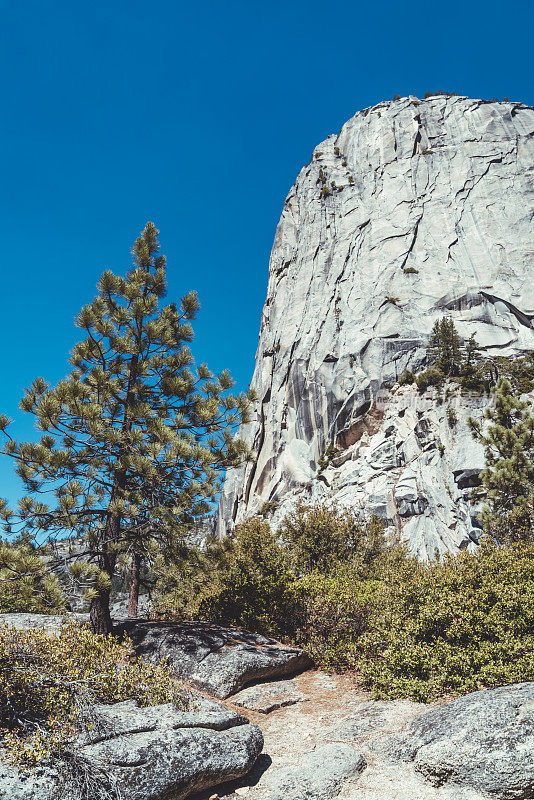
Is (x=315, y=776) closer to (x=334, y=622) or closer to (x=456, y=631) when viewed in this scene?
(x=456, y=631)

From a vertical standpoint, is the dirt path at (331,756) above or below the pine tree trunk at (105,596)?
below

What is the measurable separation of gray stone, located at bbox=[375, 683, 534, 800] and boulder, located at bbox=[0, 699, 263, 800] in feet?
5.60

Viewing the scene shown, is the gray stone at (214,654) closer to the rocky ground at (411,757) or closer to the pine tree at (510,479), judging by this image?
the rocky ground at (411,757)

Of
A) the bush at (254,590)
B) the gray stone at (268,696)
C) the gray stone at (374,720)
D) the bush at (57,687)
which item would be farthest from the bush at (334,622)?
the bush at (57,687)

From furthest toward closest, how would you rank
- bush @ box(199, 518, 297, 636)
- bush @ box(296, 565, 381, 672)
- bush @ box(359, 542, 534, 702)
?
bush @ box(199, 518, 297, 636), bush @ box(296, 565, 381, 672), bush @ box(359, 542, 534, 702)

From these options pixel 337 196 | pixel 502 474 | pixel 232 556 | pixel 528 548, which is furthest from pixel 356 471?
pixel 337 196

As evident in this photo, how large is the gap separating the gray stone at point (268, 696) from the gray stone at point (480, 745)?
257 centimetres

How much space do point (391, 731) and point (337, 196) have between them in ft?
213

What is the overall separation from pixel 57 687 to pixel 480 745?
411 cm

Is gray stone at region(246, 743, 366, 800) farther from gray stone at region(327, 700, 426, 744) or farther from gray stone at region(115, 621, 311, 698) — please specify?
gray stone at region(115, 621, 311, 698)

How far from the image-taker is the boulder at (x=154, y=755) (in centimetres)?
374

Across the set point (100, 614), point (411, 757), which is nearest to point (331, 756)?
point (411, 757)

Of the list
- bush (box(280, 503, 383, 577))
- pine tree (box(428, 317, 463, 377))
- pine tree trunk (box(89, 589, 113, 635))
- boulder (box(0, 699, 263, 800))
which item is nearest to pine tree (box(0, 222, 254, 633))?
pine tree trunk (box(89, 589, 113, 635))

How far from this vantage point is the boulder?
374 cm
